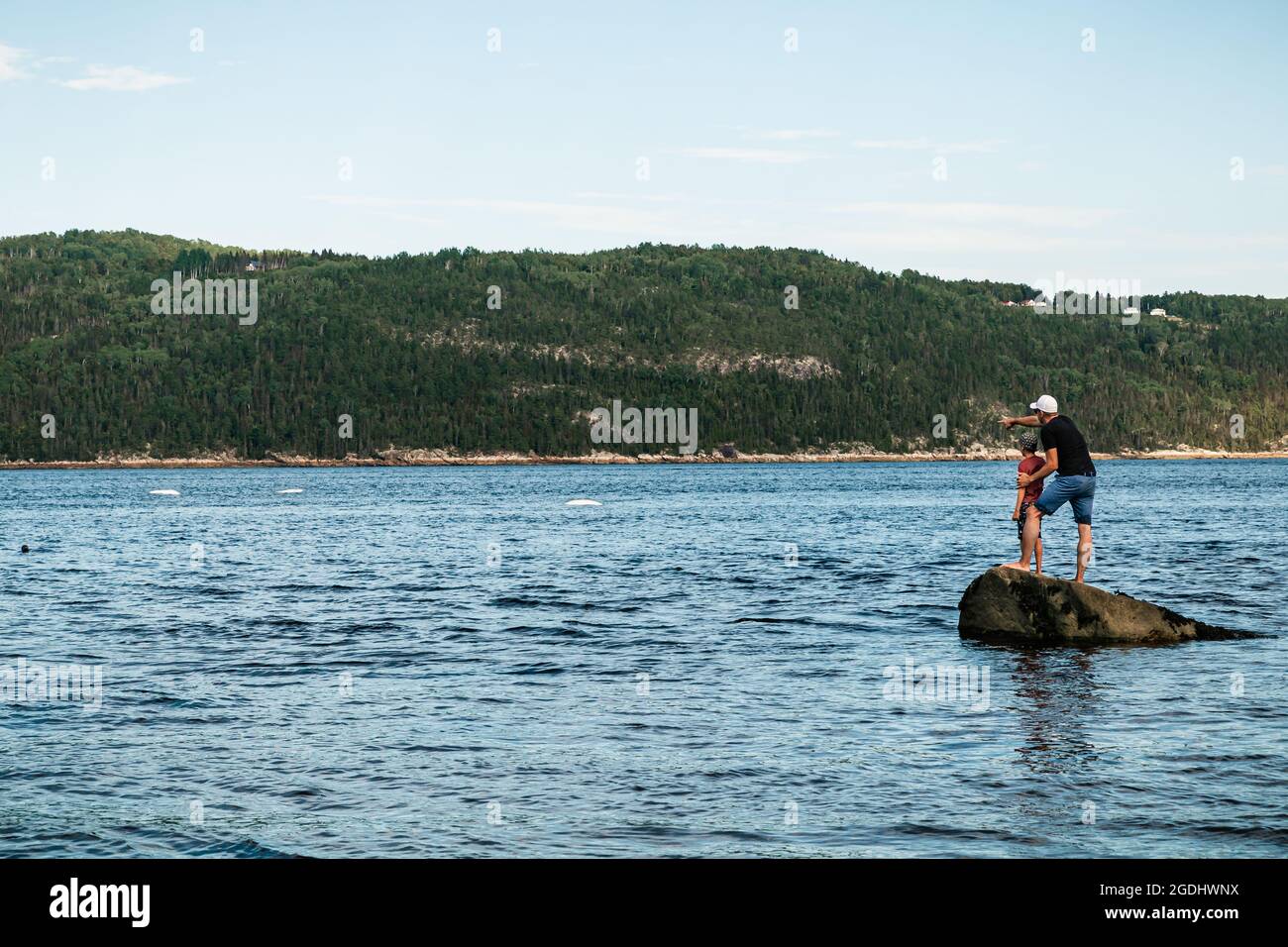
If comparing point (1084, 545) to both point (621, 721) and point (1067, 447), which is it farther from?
point (621, 721)

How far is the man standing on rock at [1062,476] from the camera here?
66.8ft

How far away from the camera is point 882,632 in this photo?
23922 millimetres

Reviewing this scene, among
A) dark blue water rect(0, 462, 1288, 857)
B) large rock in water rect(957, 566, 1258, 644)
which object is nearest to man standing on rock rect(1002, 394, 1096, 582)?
large rock in water rect(957, 566, 1258, 644)

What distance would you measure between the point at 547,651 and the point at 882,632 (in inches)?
246

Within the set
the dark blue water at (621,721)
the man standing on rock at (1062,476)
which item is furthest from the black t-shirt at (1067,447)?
the dark blue water at (621,721)

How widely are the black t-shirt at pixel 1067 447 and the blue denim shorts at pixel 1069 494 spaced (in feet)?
0.41

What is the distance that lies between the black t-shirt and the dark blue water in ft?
9.30

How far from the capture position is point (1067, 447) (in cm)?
2039

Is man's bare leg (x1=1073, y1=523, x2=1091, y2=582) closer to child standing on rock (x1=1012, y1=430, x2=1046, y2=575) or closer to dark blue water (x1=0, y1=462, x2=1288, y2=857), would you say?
child standing on rock (x1=1012, y1=430, x2=1046, y2=575)

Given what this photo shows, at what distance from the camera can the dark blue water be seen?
11.0m

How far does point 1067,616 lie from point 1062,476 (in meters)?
2.27

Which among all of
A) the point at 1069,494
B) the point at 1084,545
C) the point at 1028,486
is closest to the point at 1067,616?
the point at 1084,545

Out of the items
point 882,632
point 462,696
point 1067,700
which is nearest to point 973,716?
point 1067,700
